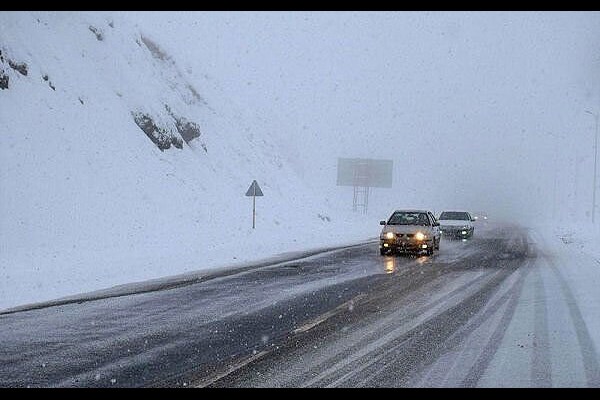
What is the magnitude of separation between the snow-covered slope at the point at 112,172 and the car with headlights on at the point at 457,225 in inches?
235

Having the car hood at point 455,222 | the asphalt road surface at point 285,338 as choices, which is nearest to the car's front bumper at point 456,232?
the car hood at point 455,222

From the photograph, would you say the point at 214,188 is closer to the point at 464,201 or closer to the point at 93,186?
the point at 93,186

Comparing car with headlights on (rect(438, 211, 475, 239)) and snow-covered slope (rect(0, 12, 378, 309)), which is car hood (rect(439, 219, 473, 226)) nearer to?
car with headlights on (rect(438, 211, 475, 239))

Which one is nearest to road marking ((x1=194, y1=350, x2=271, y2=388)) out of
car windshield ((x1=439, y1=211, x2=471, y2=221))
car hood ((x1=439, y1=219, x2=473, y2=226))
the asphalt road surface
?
the asphalt road surface

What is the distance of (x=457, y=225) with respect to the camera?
32906mm

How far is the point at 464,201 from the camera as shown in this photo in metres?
195

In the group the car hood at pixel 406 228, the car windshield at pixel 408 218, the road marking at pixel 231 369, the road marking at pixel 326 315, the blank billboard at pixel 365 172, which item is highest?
the blank billboard at pixel 365 172

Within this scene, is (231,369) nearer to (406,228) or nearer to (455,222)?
(406,228)

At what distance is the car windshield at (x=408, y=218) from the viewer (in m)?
22.2

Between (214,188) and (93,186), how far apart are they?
41.4 feet

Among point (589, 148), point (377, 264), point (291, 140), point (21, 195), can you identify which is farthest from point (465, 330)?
point (589, 148)

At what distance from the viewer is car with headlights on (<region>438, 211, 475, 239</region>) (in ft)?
107

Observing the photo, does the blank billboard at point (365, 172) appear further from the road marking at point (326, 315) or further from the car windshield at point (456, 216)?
the road marking at point (326, 315)

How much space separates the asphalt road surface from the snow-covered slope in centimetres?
276
